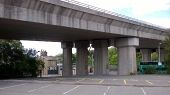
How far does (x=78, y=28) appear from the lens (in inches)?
1767

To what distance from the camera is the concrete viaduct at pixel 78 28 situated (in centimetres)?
3603

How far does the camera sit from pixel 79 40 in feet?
221

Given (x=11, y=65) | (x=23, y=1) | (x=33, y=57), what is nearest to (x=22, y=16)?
(x=23, y=1)

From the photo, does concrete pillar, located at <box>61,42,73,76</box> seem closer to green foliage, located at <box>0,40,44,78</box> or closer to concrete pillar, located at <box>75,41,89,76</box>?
concrete pillar, located at <box>75,41,89,76</box>

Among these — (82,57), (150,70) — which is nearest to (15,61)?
(82,57)

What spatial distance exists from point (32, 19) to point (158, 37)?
4001 centimetres

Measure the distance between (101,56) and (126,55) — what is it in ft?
15.5

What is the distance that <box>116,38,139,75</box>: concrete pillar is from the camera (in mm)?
61656

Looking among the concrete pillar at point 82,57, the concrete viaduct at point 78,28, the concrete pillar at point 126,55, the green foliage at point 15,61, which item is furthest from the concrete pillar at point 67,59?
the concrete pillar at point 126,55

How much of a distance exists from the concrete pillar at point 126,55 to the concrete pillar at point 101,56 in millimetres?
2776

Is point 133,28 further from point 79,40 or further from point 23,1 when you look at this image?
point 23,1

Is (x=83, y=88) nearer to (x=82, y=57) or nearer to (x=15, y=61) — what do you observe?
(x=15, y=61)

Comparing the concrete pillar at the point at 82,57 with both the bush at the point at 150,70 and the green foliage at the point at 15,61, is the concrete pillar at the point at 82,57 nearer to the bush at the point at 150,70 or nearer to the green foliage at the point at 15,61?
the green foliage at the point at 15,61

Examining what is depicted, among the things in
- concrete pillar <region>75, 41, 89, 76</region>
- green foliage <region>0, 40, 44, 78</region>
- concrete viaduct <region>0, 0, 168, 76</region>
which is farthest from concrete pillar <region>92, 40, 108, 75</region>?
green foliage <region>0, 40, 44, 78</region>
